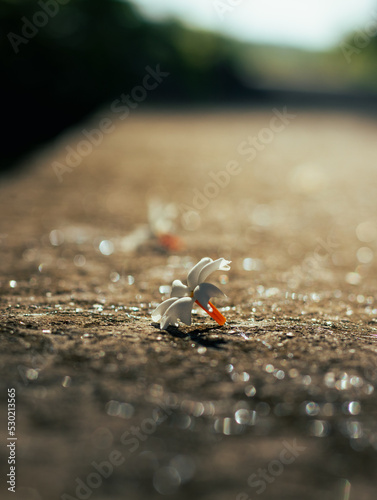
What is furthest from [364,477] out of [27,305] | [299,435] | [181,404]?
[27,305]
